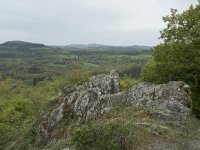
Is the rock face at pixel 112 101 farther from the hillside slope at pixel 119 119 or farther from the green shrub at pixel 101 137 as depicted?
the green shrub at pixel 101 137

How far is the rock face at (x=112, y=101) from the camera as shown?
78.7 feet

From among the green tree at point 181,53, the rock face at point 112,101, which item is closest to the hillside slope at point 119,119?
the rock face at point 112,101

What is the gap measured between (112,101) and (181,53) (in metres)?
9.44

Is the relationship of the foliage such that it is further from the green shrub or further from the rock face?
the rock face

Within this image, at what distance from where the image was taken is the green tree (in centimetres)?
3198

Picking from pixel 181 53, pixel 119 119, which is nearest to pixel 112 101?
pixel 119 119

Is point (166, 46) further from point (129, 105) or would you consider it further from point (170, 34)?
point (129, 105)

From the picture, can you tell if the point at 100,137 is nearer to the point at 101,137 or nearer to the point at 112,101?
the point at 101,137

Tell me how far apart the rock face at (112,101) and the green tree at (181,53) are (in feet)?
15.5

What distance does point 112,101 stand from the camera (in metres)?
27.5

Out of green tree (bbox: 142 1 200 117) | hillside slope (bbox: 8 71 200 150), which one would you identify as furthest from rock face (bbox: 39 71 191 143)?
green tree (bbox: 142 1 200 117)

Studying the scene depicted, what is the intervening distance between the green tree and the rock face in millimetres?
4734

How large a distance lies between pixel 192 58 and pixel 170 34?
4.35 m

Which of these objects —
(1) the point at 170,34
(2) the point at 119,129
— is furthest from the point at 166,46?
(2) the point at 119,129
